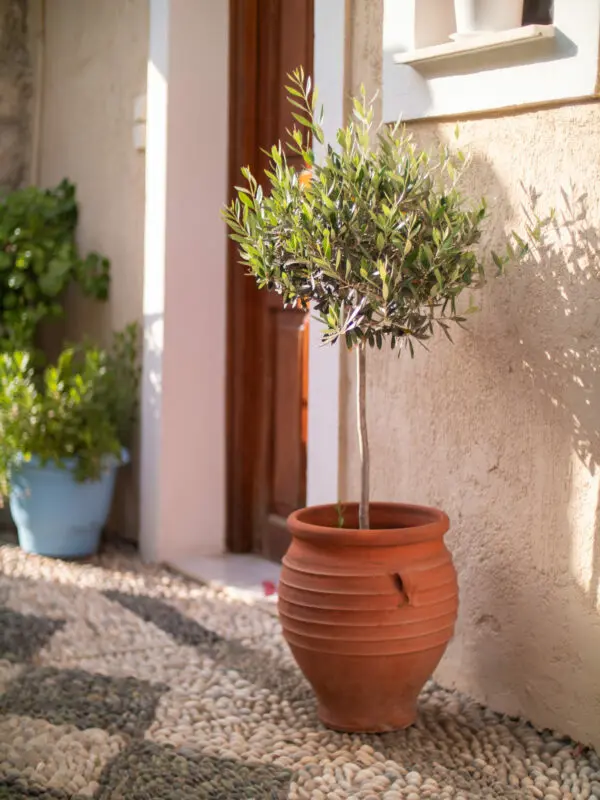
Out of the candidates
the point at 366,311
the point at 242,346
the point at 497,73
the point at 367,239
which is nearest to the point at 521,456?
the point at 366,311

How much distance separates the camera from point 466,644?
10.9ft

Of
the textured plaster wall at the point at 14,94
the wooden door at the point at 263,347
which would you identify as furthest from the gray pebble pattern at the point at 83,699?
the textured plaster wall at the point at 14,94

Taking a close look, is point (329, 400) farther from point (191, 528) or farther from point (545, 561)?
point (191, 528)

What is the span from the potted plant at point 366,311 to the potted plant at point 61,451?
198 centimetres

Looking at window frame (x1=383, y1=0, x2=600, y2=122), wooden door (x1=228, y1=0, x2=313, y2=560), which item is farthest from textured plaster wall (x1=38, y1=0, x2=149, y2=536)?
window frame (x1=383, y1=0, x2=600, y2=122)

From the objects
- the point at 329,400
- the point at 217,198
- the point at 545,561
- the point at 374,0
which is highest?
the point at 374,0

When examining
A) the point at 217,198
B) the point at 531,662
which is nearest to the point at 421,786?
the point at 531,662

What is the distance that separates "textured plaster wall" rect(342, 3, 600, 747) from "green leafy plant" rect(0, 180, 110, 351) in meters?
2.33

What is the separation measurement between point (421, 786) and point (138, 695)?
3.12ft

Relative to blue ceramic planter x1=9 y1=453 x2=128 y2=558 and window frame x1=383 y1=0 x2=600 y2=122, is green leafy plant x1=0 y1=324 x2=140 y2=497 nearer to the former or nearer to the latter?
blue ceramic planter x1=9 y1=453 x2=128 y2=558

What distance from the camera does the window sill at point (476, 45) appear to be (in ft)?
9.48

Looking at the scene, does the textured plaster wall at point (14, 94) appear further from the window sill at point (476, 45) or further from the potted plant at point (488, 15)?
the potted plant at point (488, 15)

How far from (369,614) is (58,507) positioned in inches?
91.2

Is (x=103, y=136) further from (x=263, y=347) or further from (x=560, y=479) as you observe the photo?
(x=560, y=479)
